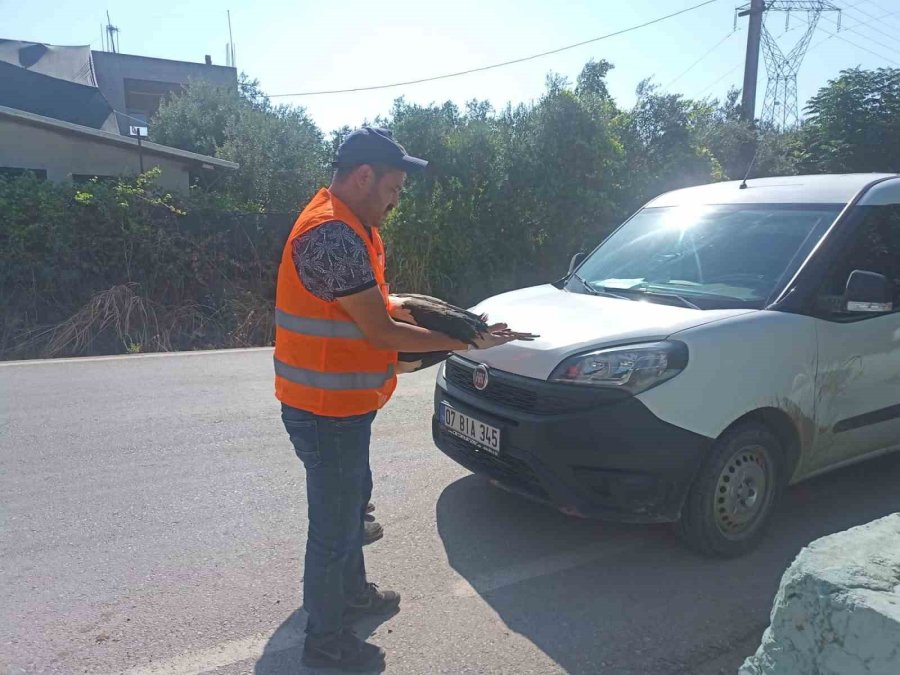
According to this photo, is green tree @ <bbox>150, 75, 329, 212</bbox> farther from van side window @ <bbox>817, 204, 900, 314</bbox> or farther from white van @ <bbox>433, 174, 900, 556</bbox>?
van side window @ <bbox>817, 204, 900, 314</bbox>

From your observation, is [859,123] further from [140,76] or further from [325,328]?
[140,76]

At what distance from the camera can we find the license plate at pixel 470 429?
3674mm

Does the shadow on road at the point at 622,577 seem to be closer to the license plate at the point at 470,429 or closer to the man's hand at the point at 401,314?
the license plate at the point at 470,429

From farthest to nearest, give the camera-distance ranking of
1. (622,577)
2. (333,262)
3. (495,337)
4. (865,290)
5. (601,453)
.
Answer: (865,290) → (622,577) → (601,453) → (495,337) → (333,262)

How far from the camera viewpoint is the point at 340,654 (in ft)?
9.32

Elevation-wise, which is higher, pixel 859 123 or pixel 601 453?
pixel 859 123

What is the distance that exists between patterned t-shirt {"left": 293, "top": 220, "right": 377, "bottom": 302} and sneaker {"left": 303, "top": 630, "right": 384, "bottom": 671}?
1339 mm

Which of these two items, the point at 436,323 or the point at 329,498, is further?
the point at 436,323

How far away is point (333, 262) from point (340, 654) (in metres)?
1.51

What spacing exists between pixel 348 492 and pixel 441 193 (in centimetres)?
1074

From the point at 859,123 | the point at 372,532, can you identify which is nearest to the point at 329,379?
the point at 372,532

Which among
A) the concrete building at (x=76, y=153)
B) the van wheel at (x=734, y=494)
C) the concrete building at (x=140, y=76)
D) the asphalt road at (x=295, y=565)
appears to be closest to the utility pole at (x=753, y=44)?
the concrete building at (x=76, y=153)

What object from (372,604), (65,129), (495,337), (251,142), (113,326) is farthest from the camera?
(251,142)

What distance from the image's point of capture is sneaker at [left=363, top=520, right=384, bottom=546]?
391cm
